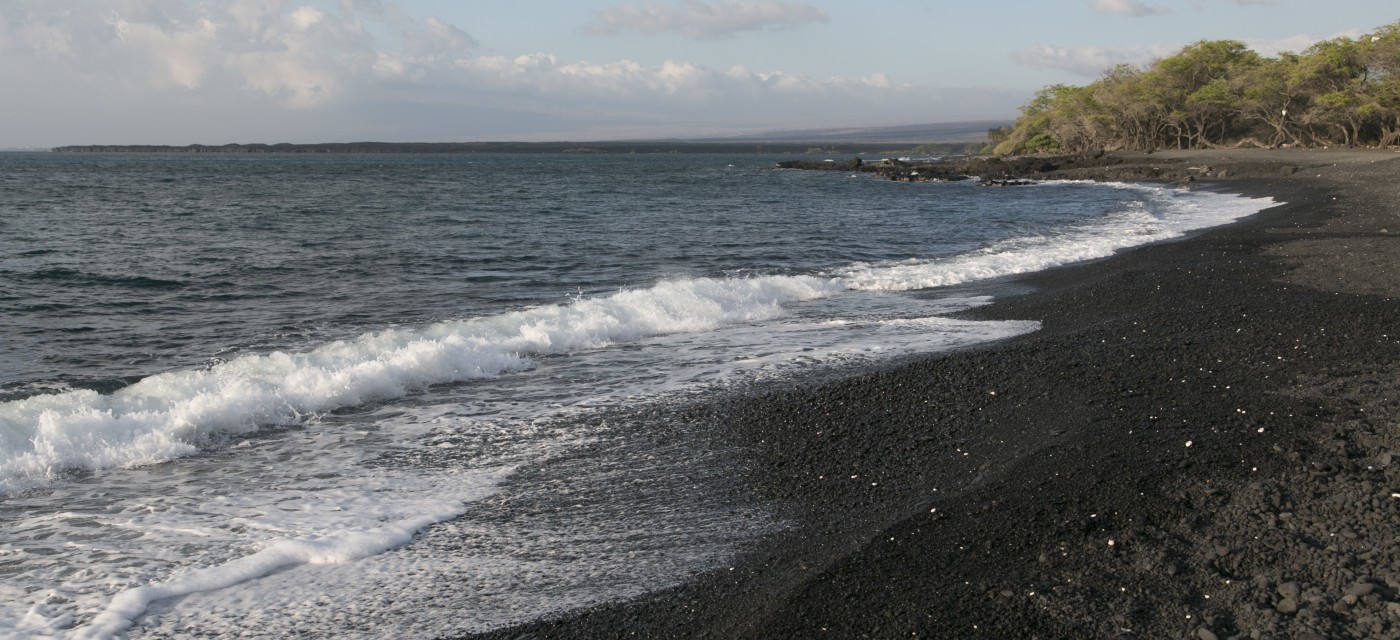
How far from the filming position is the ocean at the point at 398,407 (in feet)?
16.2

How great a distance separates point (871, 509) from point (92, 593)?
4080mm

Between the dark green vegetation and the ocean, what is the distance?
3459cm

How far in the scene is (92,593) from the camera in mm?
4797

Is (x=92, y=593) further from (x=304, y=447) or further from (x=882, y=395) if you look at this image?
(x=882, y=395)

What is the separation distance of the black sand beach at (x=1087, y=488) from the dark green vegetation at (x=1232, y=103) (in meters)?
46.9

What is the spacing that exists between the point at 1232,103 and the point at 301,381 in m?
63.1

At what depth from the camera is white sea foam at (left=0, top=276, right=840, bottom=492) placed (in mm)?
7188

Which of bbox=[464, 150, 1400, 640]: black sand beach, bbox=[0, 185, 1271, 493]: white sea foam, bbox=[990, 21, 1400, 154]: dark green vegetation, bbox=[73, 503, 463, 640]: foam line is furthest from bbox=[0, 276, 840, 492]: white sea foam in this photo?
bbox=[990, 21, 1400, 154]: dark green vegetation

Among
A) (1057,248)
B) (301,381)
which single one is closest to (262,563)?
(301,381)

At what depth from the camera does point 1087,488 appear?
5527 mm

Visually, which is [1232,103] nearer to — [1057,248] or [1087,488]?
[1057,248]

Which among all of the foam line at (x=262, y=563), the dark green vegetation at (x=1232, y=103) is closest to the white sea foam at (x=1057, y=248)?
the foam line at (x=262, y=563)

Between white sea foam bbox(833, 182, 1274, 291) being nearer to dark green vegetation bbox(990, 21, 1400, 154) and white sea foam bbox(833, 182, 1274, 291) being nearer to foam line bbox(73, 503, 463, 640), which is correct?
foam line bbox(73, 503, 463, 640)

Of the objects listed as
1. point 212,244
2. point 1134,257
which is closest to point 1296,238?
point 1134,257
